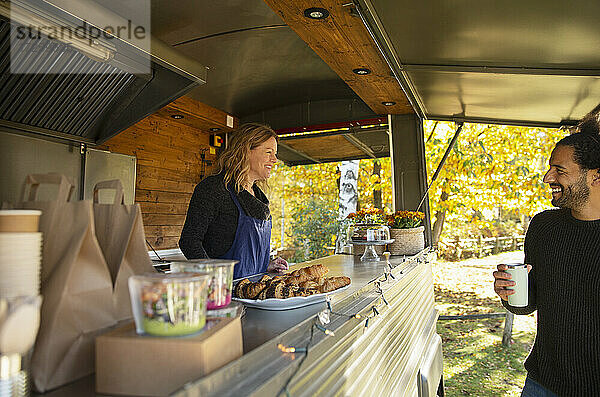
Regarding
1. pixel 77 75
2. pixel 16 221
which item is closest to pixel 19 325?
pixel 16 221

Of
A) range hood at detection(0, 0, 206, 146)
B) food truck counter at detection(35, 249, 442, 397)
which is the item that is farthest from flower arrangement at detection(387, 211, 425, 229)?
range hood at detection(0, 0, 206, 146)

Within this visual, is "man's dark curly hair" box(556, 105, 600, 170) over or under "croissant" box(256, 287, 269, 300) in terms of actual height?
over

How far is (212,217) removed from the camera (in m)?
2.34

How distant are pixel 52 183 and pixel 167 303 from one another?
0.39 m

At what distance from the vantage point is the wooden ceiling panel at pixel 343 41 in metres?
2.32

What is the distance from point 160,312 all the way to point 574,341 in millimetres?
1866

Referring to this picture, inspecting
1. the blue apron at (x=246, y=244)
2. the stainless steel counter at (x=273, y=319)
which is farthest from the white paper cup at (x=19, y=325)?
the blue apron at (x=246, y=244)

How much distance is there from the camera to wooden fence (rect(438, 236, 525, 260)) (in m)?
11.7

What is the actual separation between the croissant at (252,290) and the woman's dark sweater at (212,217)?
2.64 feet

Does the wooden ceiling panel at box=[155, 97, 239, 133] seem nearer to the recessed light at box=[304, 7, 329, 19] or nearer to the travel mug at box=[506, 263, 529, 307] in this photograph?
the recessed light at box=[304, 7, 329, 19]

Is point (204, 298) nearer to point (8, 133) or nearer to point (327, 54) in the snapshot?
point (327, 54)

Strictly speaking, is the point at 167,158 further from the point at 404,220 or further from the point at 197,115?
the point at 404,220

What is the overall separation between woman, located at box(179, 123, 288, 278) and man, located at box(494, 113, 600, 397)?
49.0 inches

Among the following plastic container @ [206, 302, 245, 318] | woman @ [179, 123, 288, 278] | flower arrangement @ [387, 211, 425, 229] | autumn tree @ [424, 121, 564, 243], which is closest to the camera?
A: plastic container @ [206, 302, 245, 318]
